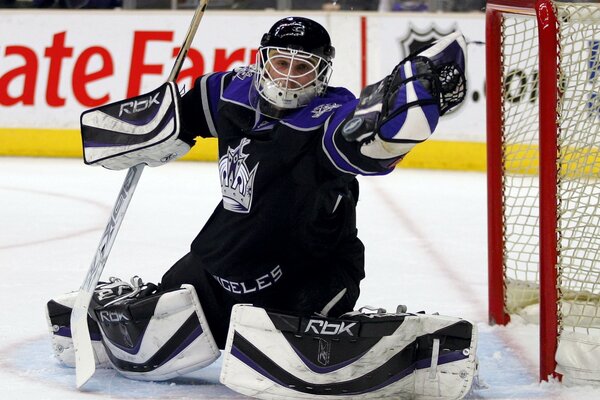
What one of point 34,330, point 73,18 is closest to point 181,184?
point 73,18

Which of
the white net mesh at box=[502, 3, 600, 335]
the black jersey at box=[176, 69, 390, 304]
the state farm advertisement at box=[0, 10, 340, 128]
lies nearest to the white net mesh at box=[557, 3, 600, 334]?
the white net mesh at box=[502, 3, 600, 335]

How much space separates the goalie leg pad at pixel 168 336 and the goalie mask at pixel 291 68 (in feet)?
1.44

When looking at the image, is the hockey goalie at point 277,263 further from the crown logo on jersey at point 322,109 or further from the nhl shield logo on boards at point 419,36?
the nhl shield logo on boards at point 419,36

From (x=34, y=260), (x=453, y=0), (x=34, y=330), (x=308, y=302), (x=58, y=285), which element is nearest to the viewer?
(x=308, y=302)

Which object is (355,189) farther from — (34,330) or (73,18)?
(73,18)

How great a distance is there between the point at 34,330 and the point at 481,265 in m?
1.58

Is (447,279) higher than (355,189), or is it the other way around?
(355,189)

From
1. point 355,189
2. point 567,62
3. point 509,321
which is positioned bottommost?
point 509,321

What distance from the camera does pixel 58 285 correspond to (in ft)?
10.8

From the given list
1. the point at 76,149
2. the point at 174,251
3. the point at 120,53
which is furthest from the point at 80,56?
the point at 174,251

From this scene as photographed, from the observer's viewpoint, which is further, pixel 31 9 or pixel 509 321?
pixel 31 9

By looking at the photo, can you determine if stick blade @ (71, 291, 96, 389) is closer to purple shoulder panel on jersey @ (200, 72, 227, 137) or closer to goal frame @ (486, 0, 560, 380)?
purple shoulder panel on jersey @ (200, 72, 227, 137)

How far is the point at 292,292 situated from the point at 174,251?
1.63 meters

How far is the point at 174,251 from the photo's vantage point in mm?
3875
